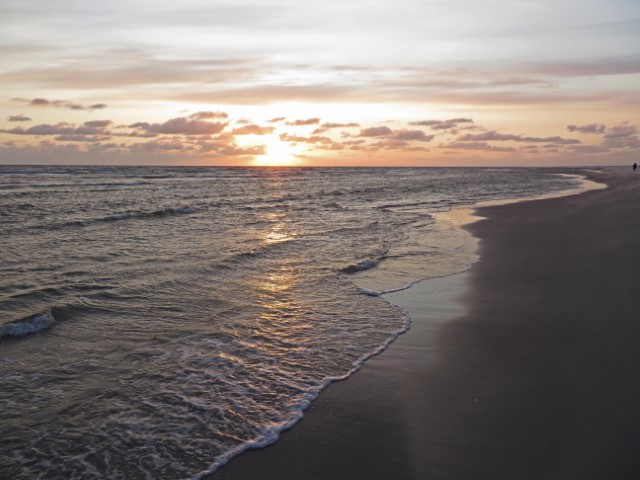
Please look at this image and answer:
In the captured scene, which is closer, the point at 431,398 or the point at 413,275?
the point at 431,398

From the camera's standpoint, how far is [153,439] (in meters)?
5.45

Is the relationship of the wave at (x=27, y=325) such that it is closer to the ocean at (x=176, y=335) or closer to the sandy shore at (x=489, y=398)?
the ocean at (x=176, y=335)

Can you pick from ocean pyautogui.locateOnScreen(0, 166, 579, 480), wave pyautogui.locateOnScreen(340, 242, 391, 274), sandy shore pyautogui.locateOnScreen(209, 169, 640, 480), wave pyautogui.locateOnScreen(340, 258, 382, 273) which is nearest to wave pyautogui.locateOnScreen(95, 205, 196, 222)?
ocean pyautogui.locateOnScreen(0, 166, 579, 480)

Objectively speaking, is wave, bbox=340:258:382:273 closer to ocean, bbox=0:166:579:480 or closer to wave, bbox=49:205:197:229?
ocean, bbox=0:166:579:480

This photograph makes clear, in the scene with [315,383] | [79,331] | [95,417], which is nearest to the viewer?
[95,417]

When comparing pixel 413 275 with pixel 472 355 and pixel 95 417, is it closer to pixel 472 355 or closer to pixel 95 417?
pixel 472 355

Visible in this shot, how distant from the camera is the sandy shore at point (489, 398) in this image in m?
4.88

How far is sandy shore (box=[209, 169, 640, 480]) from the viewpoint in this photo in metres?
4.88

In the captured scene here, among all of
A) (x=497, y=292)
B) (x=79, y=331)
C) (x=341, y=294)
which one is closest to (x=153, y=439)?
(x=79, y=331)

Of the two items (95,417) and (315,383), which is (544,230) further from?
(95,417)

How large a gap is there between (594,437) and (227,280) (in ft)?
30.2

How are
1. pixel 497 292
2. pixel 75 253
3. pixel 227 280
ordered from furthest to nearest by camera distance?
pixel 75 253 → pixel 227 280 → pixel 497 292

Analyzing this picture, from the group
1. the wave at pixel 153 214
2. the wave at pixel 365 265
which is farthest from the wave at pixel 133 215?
the wave at pixel 365 265

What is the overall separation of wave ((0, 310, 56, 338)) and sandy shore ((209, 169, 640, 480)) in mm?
5410
